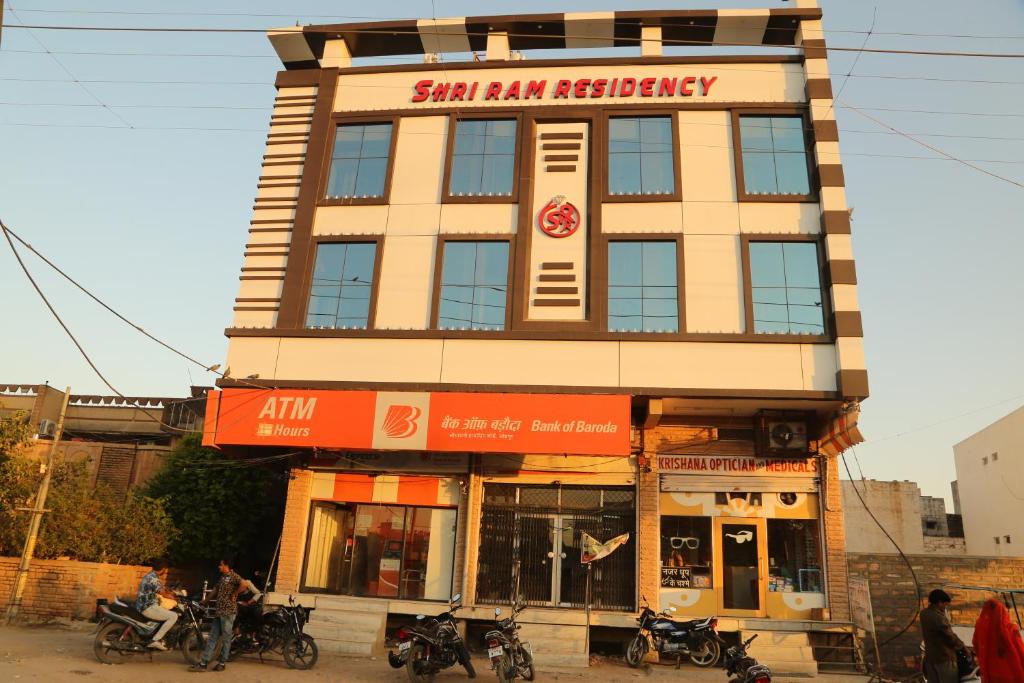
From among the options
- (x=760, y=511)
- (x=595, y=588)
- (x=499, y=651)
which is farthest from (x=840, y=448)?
(x=499, y=651)

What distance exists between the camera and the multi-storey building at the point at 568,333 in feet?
53.4

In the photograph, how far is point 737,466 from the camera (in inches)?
→ 673

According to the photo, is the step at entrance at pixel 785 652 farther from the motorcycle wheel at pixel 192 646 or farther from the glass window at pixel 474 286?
the motorcycle wheel at pixel 192 646

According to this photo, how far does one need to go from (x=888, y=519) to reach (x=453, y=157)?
24.8 metres

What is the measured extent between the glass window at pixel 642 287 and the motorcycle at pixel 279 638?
8.89 metres

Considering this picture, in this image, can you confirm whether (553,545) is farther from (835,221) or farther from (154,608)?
(835,221)

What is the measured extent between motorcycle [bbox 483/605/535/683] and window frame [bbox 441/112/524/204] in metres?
9.76

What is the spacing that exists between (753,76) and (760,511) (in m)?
10.6

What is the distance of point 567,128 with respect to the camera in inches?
739

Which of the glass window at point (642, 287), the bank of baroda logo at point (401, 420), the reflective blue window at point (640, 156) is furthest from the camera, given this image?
the reflective blue window at point (640, 156)

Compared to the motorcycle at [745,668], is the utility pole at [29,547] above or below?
above

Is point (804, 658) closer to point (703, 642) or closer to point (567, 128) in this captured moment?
point (703, 642)

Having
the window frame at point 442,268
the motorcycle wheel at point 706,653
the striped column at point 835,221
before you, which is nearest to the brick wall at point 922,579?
the motorcycle wheel at point 706,653

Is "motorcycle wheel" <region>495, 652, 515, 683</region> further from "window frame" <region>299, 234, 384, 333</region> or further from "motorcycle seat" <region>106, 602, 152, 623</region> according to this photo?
"window frame" <region>299, 234, 384, 333</region>
